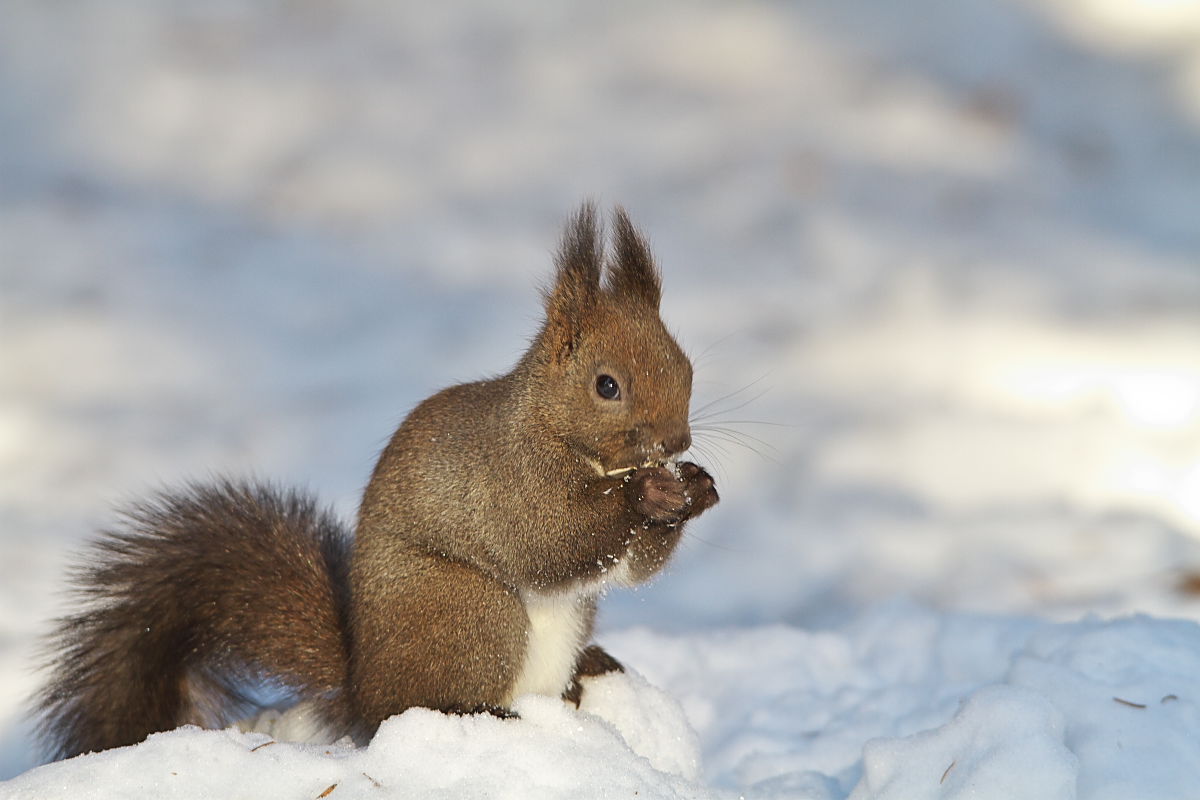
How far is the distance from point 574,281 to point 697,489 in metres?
0.51

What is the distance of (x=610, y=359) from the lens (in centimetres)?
240

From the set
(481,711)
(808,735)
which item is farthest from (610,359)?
(808,735)

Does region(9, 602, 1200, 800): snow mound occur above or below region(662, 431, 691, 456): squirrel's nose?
below

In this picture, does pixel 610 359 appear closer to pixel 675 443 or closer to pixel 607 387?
pixel 607 387

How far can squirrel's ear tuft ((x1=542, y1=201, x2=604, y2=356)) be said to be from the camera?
2486mm

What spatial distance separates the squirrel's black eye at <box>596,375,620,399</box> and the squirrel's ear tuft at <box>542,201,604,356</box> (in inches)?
4.4

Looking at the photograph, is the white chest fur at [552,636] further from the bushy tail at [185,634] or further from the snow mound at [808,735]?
the bushy tail at [185,634]

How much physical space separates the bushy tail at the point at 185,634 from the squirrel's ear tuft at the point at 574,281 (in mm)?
693

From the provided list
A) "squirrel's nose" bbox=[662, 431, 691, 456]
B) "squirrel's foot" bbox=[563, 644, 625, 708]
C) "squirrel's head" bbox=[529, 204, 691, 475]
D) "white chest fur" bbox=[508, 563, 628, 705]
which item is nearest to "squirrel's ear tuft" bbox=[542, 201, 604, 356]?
"squirrel's head" bbox=[529, 204, 691, 475]

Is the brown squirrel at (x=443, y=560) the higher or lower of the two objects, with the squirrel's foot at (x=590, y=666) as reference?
higher

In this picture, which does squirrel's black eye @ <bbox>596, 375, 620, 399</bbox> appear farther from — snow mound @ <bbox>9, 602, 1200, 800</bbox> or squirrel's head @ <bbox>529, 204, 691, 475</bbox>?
snow mound @ <bbox>9, 602, 1200, 800</bbox>

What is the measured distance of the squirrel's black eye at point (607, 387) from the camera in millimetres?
2391

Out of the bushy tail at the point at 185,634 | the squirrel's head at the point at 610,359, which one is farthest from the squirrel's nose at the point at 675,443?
the bushy tail at the point at 185,634

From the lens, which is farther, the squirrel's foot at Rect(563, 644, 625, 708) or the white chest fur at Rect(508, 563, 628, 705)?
the squirrel's foot at Rect(563, 644, 625, 708)
